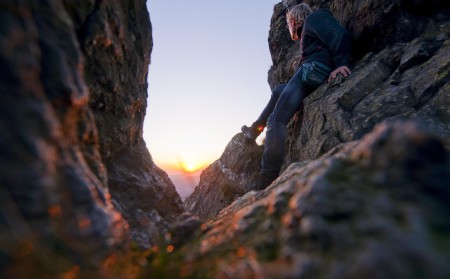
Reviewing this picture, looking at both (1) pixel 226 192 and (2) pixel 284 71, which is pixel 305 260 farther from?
(2) pixel 284 71

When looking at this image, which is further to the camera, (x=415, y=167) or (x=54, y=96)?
(x=54, y=96)

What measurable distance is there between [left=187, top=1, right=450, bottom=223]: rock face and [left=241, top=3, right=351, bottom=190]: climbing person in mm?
361

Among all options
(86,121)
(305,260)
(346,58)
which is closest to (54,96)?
(86,121)

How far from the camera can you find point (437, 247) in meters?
1.52

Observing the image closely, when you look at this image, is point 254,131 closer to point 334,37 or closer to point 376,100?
point 334,37

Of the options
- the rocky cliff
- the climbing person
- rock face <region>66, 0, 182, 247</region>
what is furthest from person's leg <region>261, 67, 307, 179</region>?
the rocky cliff

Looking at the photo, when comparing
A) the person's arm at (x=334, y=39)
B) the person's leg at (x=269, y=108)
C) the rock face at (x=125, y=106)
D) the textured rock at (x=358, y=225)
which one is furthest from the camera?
the person's leg at (x=269, y=108)

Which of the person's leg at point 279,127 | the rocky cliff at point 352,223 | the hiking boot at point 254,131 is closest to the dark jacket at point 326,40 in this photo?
the person's leg at point 279,127

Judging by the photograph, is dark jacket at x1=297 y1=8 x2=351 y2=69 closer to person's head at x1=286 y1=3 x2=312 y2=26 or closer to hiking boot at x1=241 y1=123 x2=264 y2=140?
person's head at x1=286 y1=3 x2=312 y2=26

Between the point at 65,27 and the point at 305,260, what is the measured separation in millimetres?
2738

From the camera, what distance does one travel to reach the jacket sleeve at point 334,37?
24.1 ft

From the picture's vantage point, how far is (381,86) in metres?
6.40

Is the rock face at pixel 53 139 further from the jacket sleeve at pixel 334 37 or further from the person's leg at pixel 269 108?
the jacket sleeve at pixel 334 37

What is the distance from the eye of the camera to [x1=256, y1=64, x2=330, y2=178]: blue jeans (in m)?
6.89
